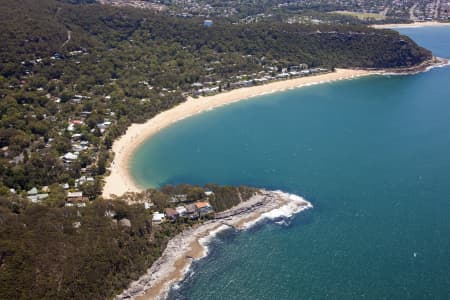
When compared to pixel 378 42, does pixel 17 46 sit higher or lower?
higher

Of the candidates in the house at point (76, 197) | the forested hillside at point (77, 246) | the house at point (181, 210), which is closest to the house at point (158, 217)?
the forested hillside at point (77, 246)

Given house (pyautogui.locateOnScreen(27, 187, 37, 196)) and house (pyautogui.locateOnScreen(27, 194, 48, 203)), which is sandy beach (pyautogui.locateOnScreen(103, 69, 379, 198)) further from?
house (pyautogui.locateOnScreen(27, 187, 37, 196))

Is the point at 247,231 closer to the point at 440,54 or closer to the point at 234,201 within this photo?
the point at 234,201

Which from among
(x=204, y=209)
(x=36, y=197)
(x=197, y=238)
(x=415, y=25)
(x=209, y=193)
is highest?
(x=415, y=25)

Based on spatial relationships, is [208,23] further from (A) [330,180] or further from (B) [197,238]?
(B) [197,238]

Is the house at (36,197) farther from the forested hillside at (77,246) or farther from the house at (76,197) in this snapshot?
the house at (76,197)

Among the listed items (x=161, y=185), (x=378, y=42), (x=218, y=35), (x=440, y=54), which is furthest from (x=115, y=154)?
(x=440, y=54)

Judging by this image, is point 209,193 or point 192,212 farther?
point 209,193

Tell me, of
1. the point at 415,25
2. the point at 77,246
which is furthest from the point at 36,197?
the point at 415,25
